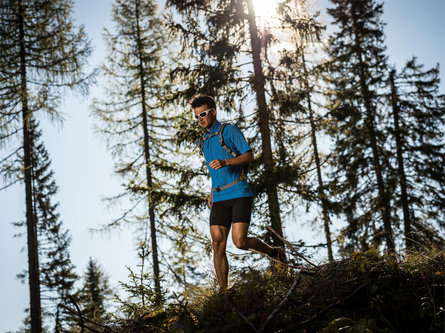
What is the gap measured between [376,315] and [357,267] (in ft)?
2.11

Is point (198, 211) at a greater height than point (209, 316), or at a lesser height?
greater

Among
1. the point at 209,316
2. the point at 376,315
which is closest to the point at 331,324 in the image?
the point at 376,315

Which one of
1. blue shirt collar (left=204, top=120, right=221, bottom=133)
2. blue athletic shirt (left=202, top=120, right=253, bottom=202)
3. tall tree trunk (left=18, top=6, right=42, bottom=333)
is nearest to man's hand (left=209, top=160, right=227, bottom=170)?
blue athletic shirt (left=202, top=120, right=253, bottom=202)

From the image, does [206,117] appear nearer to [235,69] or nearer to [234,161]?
[234,161]

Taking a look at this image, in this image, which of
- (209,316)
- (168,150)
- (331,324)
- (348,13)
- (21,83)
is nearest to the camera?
(331,324)

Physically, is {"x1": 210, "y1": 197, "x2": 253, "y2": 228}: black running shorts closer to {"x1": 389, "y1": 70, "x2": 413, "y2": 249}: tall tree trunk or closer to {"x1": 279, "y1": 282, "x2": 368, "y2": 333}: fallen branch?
{"x1": 279, "y1": 282, "x2": 368, "y2": 333}: fallen branch

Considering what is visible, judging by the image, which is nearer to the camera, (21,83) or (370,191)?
(21,83)

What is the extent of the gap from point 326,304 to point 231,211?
202 cm

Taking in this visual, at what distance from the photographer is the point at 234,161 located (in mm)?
4051

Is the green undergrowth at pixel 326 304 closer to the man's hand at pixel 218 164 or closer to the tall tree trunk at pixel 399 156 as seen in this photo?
the man's hand at pixel 218 164

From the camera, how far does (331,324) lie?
2121 mm

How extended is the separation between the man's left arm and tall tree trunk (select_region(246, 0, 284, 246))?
183 inches

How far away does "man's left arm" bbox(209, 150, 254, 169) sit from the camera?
157 inches

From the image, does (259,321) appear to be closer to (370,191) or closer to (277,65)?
(277,65)
